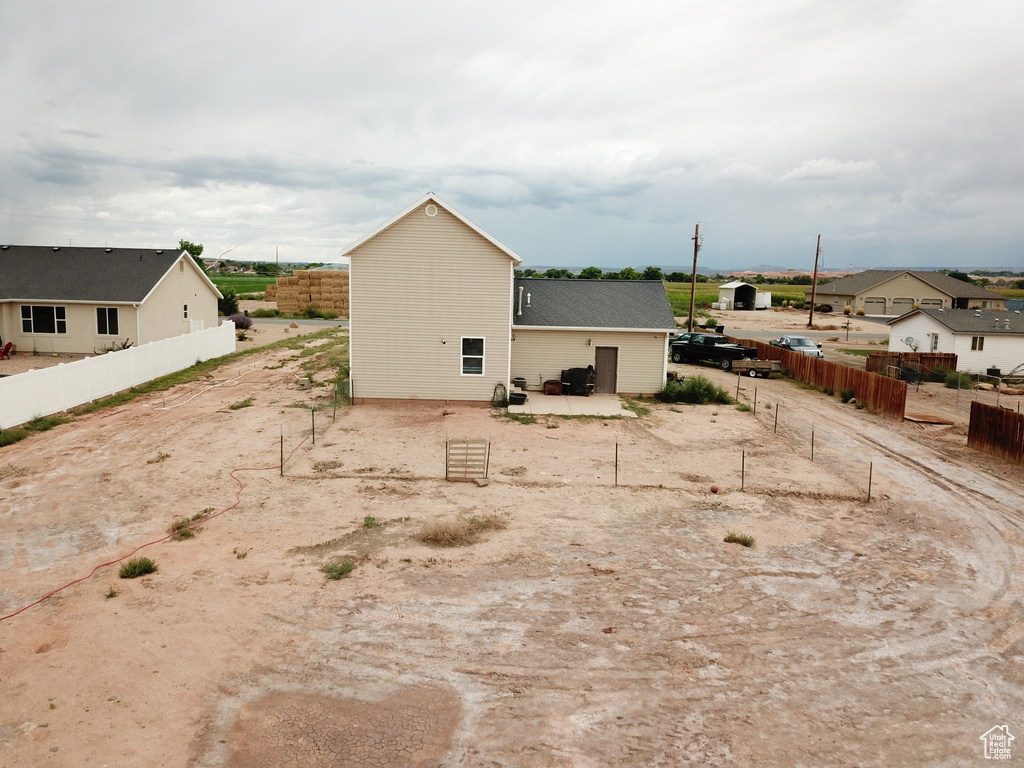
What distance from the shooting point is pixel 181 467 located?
17.0 metres

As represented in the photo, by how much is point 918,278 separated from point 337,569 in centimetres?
7627

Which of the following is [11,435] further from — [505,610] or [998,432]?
[998,432]

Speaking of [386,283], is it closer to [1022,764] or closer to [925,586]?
[925,586]

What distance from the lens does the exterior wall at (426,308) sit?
78.6ft

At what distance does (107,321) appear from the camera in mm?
32781

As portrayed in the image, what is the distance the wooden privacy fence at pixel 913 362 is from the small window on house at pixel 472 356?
71.2ft

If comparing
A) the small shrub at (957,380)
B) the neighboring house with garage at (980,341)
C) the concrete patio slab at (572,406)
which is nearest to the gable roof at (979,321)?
the neighboring house with garage at (980,341)

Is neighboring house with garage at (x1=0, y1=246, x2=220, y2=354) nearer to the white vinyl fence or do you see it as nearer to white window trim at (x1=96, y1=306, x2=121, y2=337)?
white window trim at (x1=96, y1=306, x2=121, y2=337)

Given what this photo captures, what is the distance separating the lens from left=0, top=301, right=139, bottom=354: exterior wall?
1282 inches

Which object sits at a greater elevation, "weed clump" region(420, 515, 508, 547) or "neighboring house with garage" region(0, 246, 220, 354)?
"neighboring house with garage" region(0, 246, 220, 354)

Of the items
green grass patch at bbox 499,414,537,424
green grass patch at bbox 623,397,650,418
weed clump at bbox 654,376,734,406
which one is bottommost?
green grass patch at bbox 499,414,537,424

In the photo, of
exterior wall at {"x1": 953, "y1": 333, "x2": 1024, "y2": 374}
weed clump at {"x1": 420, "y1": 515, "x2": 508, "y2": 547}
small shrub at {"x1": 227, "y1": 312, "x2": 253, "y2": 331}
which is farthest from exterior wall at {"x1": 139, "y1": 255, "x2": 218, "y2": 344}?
exterior wall at {"x1": 953, "y1": 333, "x2": 1024, "y2": 374}

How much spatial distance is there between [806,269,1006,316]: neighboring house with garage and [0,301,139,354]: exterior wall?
224ft

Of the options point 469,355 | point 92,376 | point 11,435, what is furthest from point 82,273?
point 469,355
